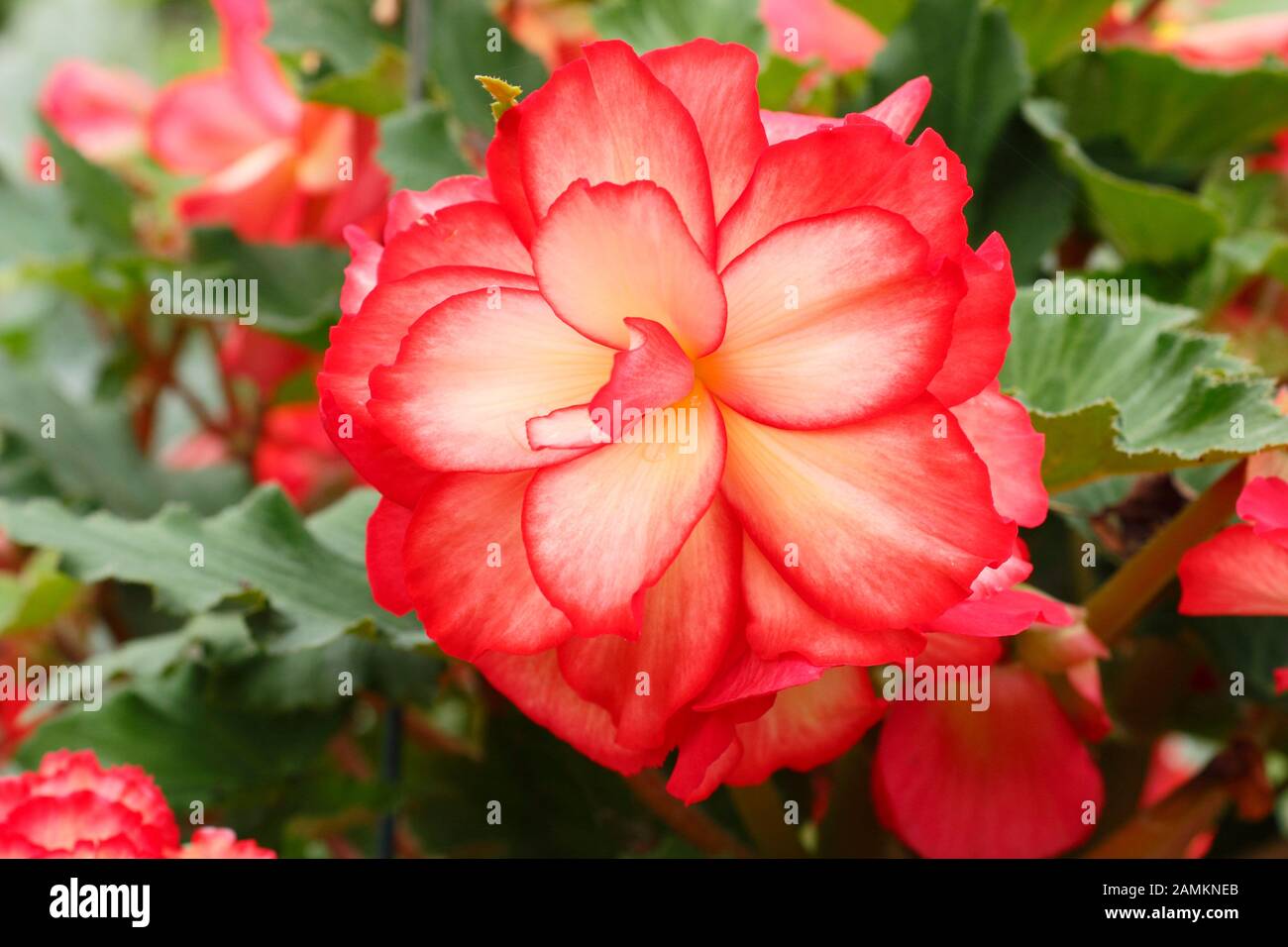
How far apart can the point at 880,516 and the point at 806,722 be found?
0.07 metres

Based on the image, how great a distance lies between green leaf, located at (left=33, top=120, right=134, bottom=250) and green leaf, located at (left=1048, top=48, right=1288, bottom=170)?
18.8 inches

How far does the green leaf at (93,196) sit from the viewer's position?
67cm

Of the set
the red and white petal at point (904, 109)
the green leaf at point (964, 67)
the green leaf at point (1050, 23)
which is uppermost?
the green leaf at point (1050, 23)

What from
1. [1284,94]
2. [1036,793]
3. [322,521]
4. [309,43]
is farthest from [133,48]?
[1036,793]

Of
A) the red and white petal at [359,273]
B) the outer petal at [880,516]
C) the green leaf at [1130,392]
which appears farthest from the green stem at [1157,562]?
the red and white petal at [359,273]

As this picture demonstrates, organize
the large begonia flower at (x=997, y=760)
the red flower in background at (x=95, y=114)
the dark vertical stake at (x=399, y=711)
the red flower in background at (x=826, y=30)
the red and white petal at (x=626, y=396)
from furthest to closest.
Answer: the red flower in background at (x=95, y=114) < the red flower in background at (x=826, y=30) < the dark vertical stake at (x=399, y=711) < the large begonia flower at (x=997, y=760) < the red and white petal at (x=626, y=396)

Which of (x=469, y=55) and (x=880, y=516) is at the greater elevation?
(x=469, y=55)

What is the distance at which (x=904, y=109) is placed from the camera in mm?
309

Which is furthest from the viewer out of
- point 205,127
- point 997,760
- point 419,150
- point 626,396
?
point 205,127

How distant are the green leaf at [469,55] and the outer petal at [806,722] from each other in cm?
26

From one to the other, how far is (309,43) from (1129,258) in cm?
37

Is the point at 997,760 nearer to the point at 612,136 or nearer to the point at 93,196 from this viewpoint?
the point at 612,136

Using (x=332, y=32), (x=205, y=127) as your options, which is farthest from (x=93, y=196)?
(x=332, y=32)

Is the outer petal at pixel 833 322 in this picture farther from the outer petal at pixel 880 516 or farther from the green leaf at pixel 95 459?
the green leaf at pixel 95 459
